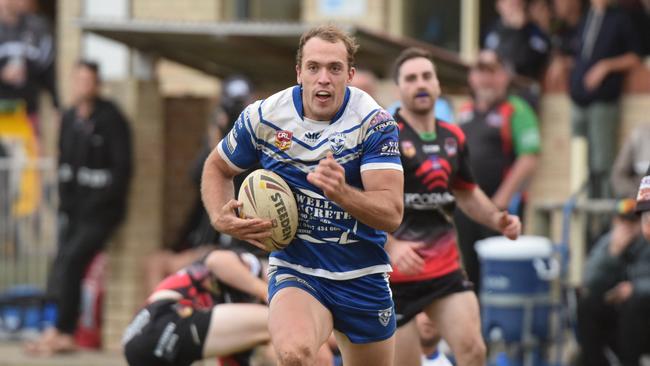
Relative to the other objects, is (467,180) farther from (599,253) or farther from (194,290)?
(599,253)

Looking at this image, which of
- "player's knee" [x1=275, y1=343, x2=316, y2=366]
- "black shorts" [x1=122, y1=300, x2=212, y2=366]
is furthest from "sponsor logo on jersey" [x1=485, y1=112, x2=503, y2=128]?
"player's knee" [x1=275, y1=343, x2=316, y2=366]

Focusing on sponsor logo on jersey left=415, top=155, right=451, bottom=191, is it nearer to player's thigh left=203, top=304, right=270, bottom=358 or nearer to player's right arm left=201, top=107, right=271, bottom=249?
player's thigh left=203, top=304, right=270, bottom=358

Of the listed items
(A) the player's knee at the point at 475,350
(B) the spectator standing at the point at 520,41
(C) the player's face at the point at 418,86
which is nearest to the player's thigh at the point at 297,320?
(A) the player's knee at the point at 475,350

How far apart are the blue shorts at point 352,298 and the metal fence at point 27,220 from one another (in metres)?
7.57

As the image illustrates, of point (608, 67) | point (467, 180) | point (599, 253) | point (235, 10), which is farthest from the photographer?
point (235, 10)

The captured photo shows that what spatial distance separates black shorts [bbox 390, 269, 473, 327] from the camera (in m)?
9.16

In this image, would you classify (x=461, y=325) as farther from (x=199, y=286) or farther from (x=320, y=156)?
(x=320, y=156)

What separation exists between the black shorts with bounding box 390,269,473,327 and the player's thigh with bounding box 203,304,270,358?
83 centimetres

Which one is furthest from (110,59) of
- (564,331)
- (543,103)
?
(564,331)

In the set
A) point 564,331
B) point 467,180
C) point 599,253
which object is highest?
point 467,180

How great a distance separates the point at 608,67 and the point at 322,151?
6.13m

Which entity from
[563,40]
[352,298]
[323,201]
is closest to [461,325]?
[352,298]

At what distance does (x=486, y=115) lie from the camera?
480 inches

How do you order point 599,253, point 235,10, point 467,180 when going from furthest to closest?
point 235,10 < point 599,253 < point 467,180
